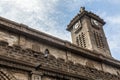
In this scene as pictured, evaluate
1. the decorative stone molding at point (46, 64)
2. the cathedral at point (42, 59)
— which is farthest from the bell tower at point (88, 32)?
the decorative stone molding at point (46, 64)

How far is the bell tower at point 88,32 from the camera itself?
106 ft

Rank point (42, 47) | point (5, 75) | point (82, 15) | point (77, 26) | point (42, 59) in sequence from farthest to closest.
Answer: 1. point (77, 26)
2. point (82, 15)
3. point (42, 47)
4. point (42, 59)
5. point (5, 75)

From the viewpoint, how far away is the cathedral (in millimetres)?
14268

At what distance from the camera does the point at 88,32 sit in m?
32.9

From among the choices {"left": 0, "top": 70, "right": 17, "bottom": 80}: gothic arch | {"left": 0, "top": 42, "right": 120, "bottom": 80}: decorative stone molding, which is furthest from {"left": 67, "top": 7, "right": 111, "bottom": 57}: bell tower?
{"left": 0, "top": 70, "right": 17, "bottom": 80}: gothic arch

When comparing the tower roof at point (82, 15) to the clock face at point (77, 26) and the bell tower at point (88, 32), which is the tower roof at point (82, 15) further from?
the clock face at point (77, 26)

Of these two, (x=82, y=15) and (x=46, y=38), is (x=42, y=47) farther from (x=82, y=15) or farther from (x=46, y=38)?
(x=82, y=15)

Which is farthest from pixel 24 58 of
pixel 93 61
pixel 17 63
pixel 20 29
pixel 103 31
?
pixel 103 31

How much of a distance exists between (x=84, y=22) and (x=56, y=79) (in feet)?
66.7

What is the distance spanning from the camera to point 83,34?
1332 inches

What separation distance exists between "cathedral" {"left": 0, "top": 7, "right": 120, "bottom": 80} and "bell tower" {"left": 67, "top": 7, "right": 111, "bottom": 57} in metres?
6.89

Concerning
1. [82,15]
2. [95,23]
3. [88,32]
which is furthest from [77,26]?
[88,32]

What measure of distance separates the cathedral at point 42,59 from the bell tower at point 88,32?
6.89 meters

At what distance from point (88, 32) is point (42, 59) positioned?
59.0ft
